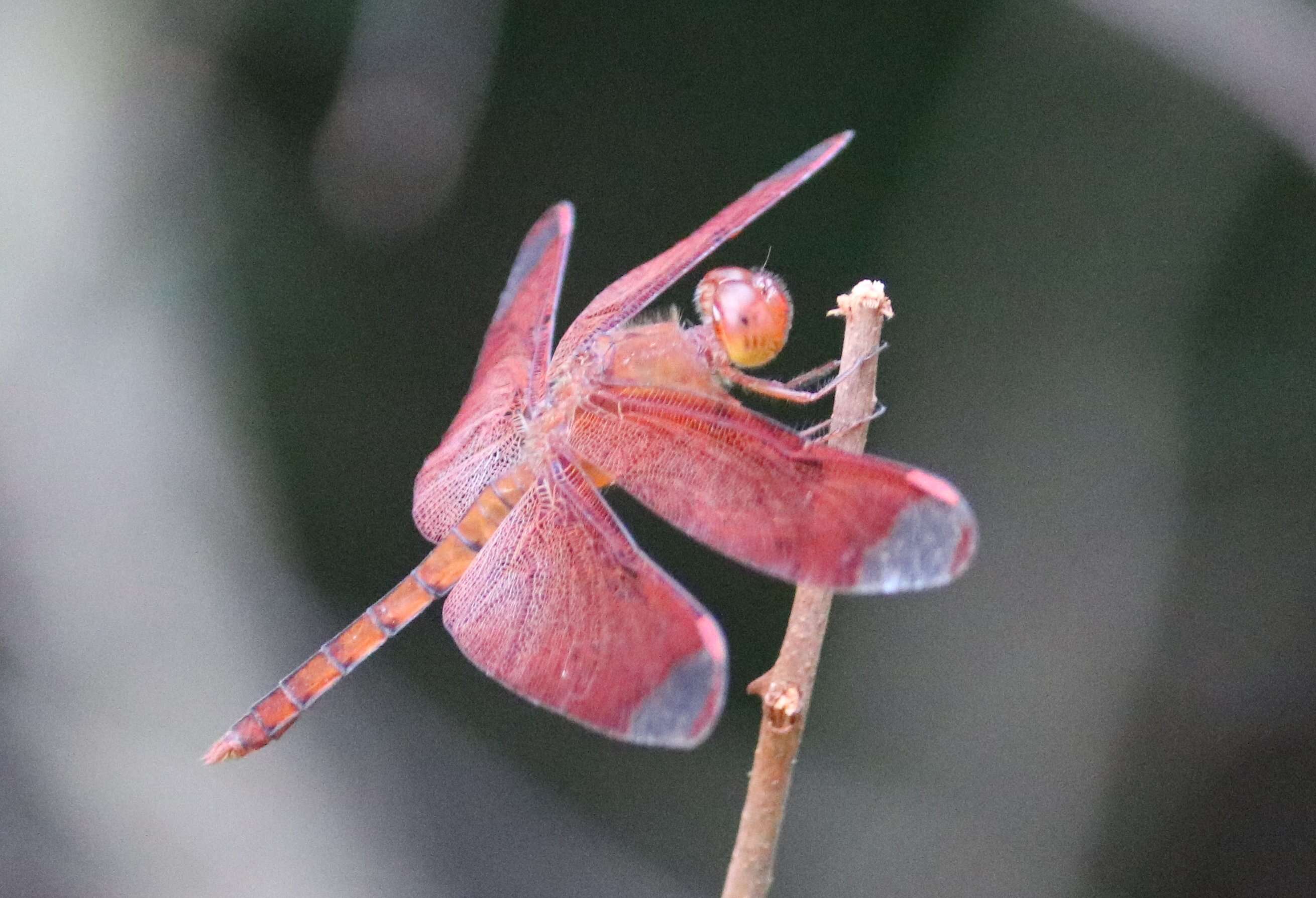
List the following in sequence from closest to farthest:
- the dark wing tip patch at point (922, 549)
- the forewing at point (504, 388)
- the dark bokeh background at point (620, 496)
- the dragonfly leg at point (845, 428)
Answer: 1. the dark wing tip patch at point (922, 549)
2. the dragonfly leg at point (845, 428)
3. the forewing at point (504, 388)
4. the dark bokeh background at point (620, 496)

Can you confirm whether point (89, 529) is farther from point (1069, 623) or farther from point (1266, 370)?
point (1266, 370)

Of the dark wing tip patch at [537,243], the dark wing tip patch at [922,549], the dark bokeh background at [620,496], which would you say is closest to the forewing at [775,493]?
the dark wing tip patch at [922,549]

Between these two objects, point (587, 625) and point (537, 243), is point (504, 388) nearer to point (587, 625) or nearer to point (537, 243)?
point (537, 243)

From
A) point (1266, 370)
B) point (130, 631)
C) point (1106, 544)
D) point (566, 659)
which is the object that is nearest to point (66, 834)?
point (130, 631)

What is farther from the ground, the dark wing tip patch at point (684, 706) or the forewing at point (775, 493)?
the forewing at point (775, 493)

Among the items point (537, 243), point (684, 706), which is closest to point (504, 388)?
point (537, 243)

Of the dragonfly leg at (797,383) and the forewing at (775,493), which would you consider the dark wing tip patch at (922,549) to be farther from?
the dragonfly leg at (797,383)

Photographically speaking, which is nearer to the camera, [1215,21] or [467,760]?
[1215,21]

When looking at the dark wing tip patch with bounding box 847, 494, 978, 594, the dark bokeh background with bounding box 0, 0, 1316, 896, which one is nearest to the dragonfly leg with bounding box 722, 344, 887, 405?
the dark wing tip patch with bounding box 847, 494, 978, 594
